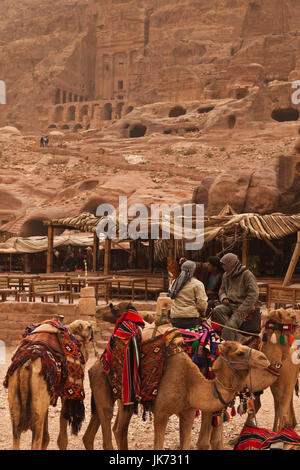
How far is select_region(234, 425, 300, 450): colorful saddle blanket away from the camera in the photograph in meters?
4.46

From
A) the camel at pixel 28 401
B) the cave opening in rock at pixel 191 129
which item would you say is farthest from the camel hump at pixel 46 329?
the cave opening in rock at pixel 191 129

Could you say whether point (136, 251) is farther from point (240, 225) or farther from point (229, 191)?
point (240, 225)

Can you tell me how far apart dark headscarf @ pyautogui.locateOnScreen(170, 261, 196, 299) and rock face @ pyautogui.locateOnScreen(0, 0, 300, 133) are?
2127 inches

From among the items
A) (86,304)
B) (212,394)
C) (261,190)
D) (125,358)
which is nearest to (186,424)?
(212,394)

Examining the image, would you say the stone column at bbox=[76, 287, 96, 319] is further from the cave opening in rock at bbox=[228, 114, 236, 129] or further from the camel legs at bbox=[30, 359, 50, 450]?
the cave opening in rock at bbox=[228, 114, 236, 129]

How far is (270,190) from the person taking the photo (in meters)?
16.7

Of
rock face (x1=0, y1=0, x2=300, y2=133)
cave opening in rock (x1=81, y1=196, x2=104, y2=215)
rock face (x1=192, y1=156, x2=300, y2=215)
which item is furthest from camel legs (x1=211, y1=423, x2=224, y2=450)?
rock face (x1=0, y1=0, x2=300, y2=133)

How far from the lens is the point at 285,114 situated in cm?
5419

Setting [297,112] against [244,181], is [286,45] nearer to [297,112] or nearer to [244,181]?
[297,112]

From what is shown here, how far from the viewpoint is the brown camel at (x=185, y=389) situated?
4.84m

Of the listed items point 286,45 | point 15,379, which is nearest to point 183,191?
point 15,379

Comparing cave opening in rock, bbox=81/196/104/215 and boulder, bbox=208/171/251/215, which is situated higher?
boulder, bbox=208/171/251/215

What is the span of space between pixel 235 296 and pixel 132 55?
83514 mm
